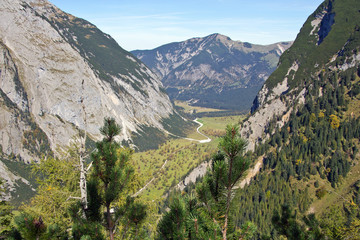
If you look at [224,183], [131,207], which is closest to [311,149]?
[131,207]

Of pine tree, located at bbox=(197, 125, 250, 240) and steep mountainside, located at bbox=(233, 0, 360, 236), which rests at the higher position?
pine tree, located at bbox=(197, 125, 250, 240)

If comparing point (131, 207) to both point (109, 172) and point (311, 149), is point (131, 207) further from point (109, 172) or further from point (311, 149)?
point (311, 149)

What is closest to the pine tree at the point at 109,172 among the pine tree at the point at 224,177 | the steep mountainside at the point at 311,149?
the pine tree at the point at 224,177

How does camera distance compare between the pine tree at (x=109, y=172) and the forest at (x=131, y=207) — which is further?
the pine tree at (x=109, y=172)

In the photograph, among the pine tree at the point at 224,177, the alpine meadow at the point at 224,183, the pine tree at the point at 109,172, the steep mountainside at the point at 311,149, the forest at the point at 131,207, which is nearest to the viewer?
the pine tree at the point at 224,177

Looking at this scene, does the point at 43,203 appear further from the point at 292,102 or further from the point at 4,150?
the point at 4,150

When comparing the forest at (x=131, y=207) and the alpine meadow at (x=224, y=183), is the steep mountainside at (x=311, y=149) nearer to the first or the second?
the alpine meadow at (x=224, y=183)

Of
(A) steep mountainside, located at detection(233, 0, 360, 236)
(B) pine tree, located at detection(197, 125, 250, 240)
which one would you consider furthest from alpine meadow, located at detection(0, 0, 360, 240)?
(A) steep mountainside, located at detection(233, 0, 360, 236)

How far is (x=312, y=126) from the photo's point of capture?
513 ft

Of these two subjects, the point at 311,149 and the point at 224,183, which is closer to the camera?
the point at 224,183

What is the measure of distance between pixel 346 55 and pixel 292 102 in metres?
53.4

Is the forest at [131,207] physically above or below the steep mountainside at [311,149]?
above

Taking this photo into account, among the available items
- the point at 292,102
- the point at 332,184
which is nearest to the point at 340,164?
the point at 332,184

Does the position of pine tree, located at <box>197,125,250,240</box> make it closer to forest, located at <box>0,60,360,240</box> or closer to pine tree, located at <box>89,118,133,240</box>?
forest, located at <box>0,60,360,240</box>
